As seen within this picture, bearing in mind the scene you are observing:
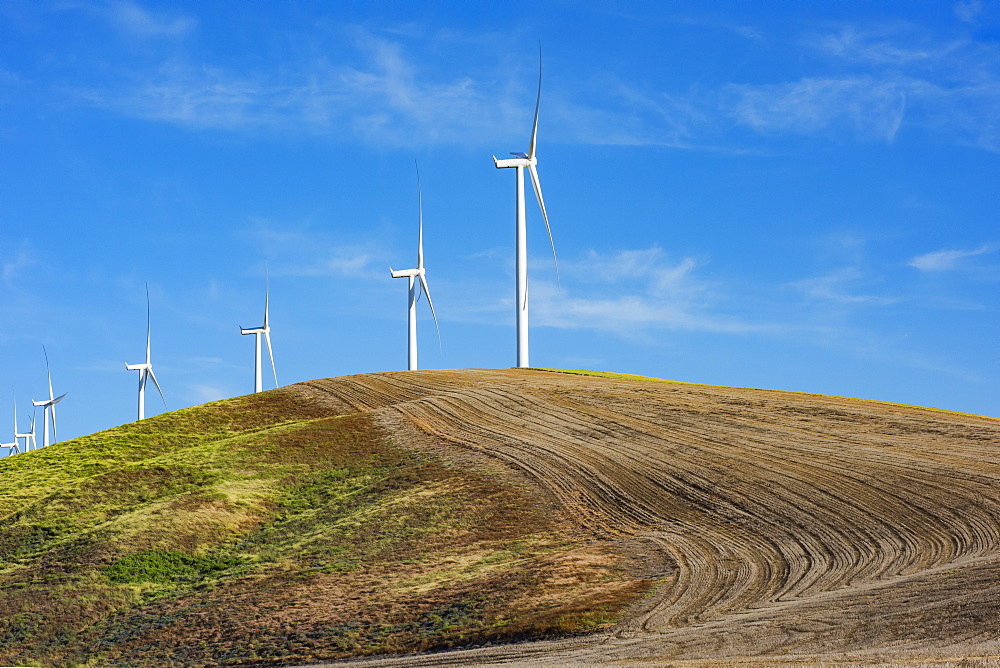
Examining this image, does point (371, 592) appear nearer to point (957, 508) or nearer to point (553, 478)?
point (553, 478)

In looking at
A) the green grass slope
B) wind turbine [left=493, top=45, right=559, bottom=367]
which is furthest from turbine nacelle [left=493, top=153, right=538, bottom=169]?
the green grass slope

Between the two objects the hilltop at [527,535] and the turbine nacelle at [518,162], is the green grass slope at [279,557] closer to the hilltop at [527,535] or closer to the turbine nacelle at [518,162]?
the hilltop at [527,535]

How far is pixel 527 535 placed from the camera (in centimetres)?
3634

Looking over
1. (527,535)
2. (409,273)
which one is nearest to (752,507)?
(527,535)

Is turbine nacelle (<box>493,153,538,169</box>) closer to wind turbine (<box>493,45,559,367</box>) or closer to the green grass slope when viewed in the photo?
wind turbine (<box>493,45,559,367</box>)

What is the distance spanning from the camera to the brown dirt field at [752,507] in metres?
23.4

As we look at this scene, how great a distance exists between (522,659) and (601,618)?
10.4ft

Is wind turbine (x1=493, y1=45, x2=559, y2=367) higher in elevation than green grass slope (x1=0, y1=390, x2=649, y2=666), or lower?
higher

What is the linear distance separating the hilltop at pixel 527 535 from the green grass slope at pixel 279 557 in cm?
12

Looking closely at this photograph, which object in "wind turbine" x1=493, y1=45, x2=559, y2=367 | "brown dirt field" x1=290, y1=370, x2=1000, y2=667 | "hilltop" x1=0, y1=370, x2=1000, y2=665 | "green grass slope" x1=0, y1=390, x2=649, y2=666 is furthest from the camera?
"wind turbine" x1=493, y1=45, x2=559, y2=367

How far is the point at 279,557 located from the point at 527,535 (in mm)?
9522

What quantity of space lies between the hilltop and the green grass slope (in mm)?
123

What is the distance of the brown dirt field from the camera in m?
23.4

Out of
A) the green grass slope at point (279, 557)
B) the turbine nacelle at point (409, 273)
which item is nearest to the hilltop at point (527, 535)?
the green grass slope at point (279, 557)
